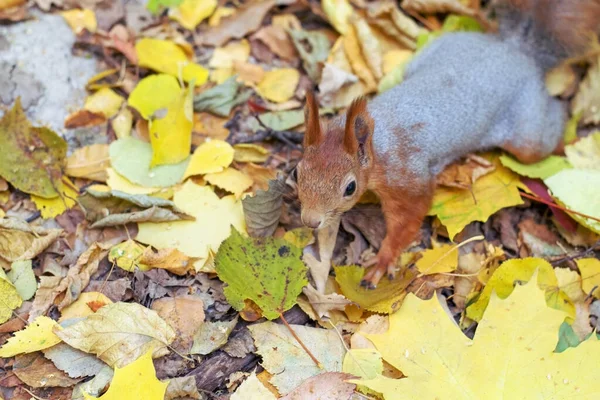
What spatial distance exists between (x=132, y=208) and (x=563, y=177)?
1.59 meters

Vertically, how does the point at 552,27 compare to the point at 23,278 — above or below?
above

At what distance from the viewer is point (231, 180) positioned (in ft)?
7.55

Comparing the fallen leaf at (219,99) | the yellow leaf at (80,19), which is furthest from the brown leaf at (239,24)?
the yellow leaf at (80,19)

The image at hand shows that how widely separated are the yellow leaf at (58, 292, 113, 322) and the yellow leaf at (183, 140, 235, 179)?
0.55 m

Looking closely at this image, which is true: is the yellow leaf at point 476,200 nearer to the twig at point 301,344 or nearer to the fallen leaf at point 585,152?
the fallen leaf at point 585,152

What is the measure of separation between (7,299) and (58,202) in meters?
0.43

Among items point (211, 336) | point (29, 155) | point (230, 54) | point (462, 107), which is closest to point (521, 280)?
point (462, 107)

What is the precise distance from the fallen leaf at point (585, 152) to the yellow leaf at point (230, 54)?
1.44 meters

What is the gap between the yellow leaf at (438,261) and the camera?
2.15m

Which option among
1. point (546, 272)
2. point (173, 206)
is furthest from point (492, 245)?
point (173, 206)

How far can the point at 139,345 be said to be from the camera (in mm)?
1857

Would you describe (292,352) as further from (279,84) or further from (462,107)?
(279,84)

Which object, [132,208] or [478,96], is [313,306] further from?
[478,96]

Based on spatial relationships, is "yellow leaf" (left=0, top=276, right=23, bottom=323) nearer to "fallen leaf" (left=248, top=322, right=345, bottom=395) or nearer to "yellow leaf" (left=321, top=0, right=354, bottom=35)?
"fallen leaf" (left=248, top=322, right=345, bottom=395)
